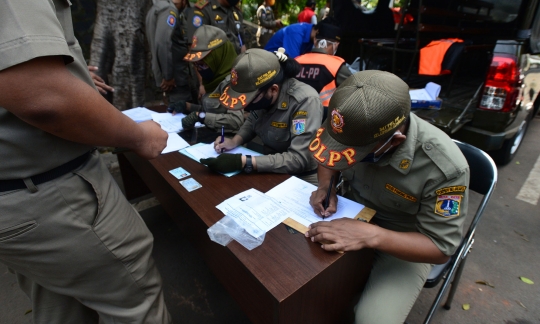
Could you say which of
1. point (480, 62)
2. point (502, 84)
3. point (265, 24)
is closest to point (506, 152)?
point (502, 84)

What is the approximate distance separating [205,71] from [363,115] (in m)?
1.78

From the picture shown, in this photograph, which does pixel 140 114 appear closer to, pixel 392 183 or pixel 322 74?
pixel 322 74

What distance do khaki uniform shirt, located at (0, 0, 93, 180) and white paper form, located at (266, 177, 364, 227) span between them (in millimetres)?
751

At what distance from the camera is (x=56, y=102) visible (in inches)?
24.1

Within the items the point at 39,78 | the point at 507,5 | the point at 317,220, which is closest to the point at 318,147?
the point at 317,220

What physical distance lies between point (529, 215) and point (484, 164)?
Result: 176 cm

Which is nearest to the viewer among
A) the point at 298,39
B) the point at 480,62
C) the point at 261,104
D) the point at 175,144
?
the point at 261,104

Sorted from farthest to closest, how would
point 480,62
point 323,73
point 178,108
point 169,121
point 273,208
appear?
point 480,62 < point 323,73 < point 178,108 < point 169,121 < point 273,208

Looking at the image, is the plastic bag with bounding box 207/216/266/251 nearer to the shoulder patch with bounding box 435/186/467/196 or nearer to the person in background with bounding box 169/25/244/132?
the shoulder patch with bounding box 435/186/467/196

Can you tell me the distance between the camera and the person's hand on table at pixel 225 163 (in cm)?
140

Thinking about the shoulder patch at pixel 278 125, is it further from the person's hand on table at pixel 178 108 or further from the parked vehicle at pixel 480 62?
the parked vehicle at pixel 480 62

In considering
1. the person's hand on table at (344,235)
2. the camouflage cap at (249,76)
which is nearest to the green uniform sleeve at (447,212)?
the person's hand on table at (344,235)

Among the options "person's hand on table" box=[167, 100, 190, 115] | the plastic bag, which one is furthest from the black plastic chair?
"person's hand on table" box=[167, 100, 190, 115]

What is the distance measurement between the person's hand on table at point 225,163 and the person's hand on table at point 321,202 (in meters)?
0.42
